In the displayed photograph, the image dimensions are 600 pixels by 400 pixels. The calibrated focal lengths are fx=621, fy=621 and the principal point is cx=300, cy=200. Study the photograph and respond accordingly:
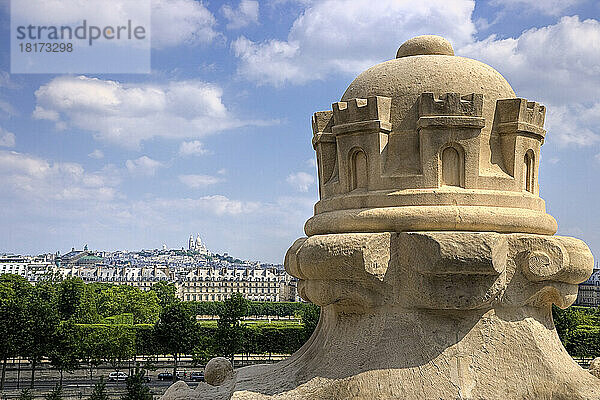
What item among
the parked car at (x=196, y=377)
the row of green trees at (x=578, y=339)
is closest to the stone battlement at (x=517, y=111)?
the row of green trees at (x=578, y=339)

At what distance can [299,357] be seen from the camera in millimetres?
6965

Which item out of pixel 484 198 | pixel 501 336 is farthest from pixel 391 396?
pixel 484 198

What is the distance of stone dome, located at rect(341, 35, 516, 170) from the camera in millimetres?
6332

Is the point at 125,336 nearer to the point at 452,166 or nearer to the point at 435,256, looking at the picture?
the point at 452,166

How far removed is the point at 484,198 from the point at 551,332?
1.59 metres

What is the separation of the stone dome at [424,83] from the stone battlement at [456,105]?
208 mm

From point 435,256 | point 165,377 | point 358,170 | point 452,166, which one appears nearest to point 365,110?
point 358,170

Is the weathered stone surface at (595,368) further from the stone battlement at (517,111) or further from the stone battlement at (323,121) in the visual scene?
the stone battlement at (323,121)

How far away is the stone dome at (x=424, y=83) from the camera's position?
6332mm

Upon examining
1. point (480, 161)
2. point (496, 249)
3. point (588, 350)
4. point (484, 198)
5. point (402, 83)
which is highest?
point (402, 83)

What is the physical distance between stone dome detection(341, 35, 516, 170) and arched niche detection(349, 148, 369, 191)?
422 millimetres

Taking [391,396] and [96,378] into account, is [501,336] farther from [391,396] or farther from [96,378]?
[96,378]

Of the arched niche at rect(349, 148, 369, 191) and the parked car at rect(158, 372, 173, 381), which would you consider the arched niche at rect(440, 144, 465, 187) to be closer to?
the arched niche at rect(349, 148, 369, 191)

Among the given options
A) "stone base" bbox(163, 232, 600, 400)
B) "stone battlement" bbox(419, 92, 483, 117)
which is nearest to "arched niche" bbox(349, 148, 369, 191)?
"stone base" bbox(163, 232, 600, 400)
